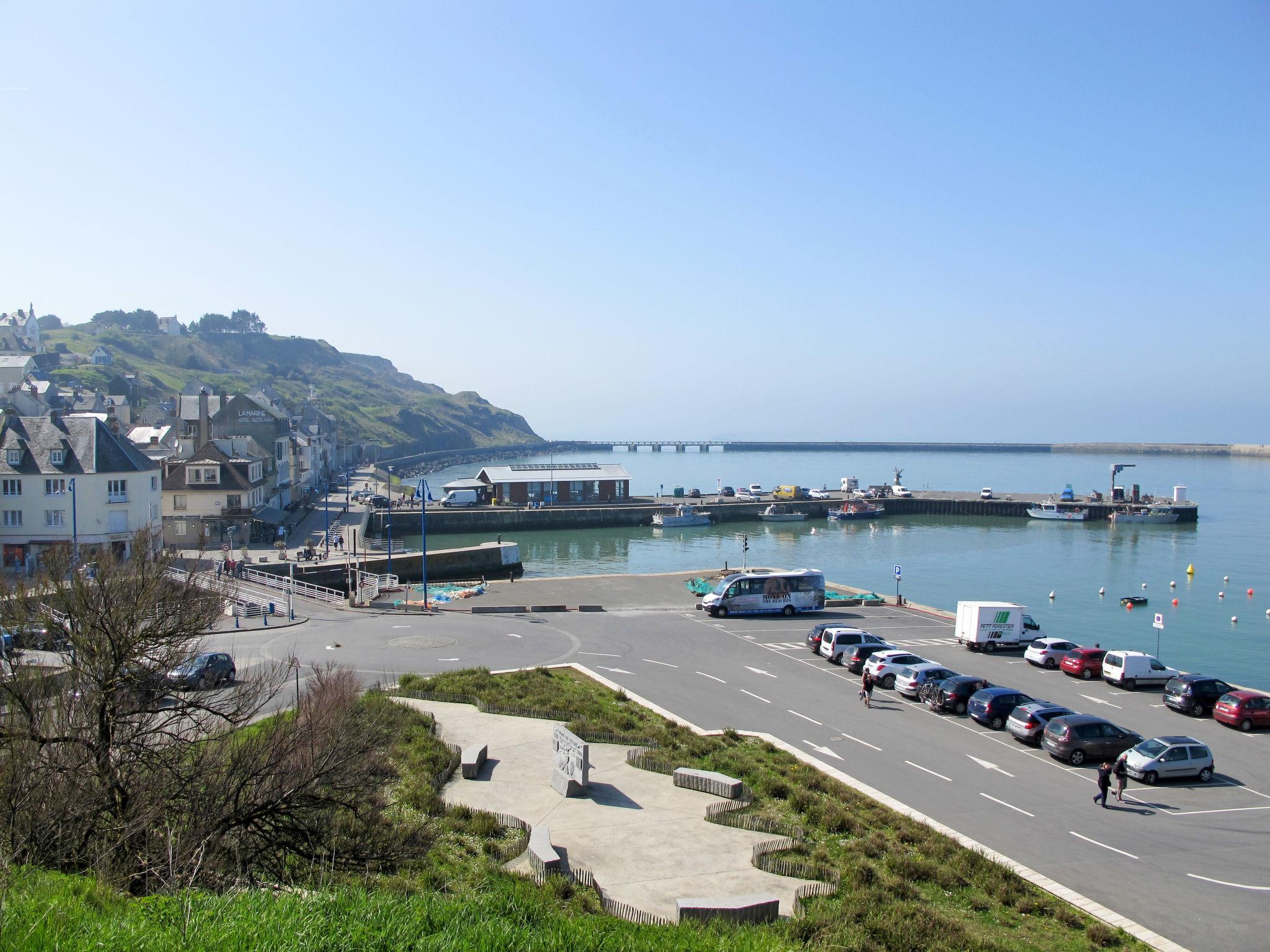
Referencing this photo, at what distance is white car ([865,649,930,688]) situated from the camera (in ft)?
88.6

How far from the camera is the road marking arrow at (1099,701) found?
25.4m

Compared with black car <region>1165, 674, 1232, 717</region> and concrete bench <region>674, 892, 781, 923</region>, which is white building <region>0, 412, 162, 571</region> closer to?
concrete bench <region>674, 892, 781, 923</region>

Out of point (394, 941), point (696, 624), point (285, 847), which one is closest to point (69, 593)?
point (285, 847)

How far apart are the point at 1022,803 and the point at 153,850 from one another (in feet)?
49.6

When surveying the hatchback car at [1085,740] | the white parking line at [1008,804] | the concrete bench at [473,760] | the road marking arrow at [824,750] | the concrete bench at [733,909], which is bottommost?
the white parking line at [1008,804]

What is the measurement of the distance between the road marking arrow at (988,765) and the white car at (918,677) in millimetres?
4886

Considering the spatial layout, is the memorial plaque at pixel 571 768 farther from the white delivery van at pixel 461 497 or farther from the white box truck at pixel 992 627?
the white delivery van at pixel 461 497

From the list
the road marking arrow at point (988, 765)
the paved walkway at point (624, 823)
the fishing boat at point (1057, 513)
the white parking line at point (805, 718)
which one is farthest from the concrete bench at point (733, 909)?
the fishing boat at point (1057, 513)

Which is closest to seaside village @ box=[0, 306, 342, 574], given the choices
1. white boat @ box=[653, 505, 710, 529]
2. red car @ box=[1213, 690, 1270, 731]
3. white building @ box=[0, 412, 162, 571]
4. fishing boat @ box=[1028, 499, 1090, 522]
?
white building @ box=[0, 412, 162, 571]

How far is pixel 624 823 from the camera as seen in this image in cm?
1538

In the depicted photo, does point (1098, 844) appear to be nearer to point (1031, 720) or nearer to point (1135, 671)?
point (1031, 720)

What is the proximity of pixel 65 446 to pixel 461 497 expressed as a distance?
4469 centimetres

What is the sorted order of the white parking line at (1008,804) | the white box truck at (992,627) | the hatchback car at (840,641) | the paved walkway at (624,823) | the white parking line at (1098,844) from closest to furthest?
the paved walkway at (624,823)
the white parking line at (1098,844)
the white parking line at (1008,804)
the hatchback car at (840,641)
the white box truck at (992,627)

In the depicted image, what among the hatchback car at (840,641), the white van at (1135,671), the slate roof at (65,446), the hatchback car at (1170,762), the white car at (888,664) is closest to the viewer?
the hatchback car at (1170,762)
